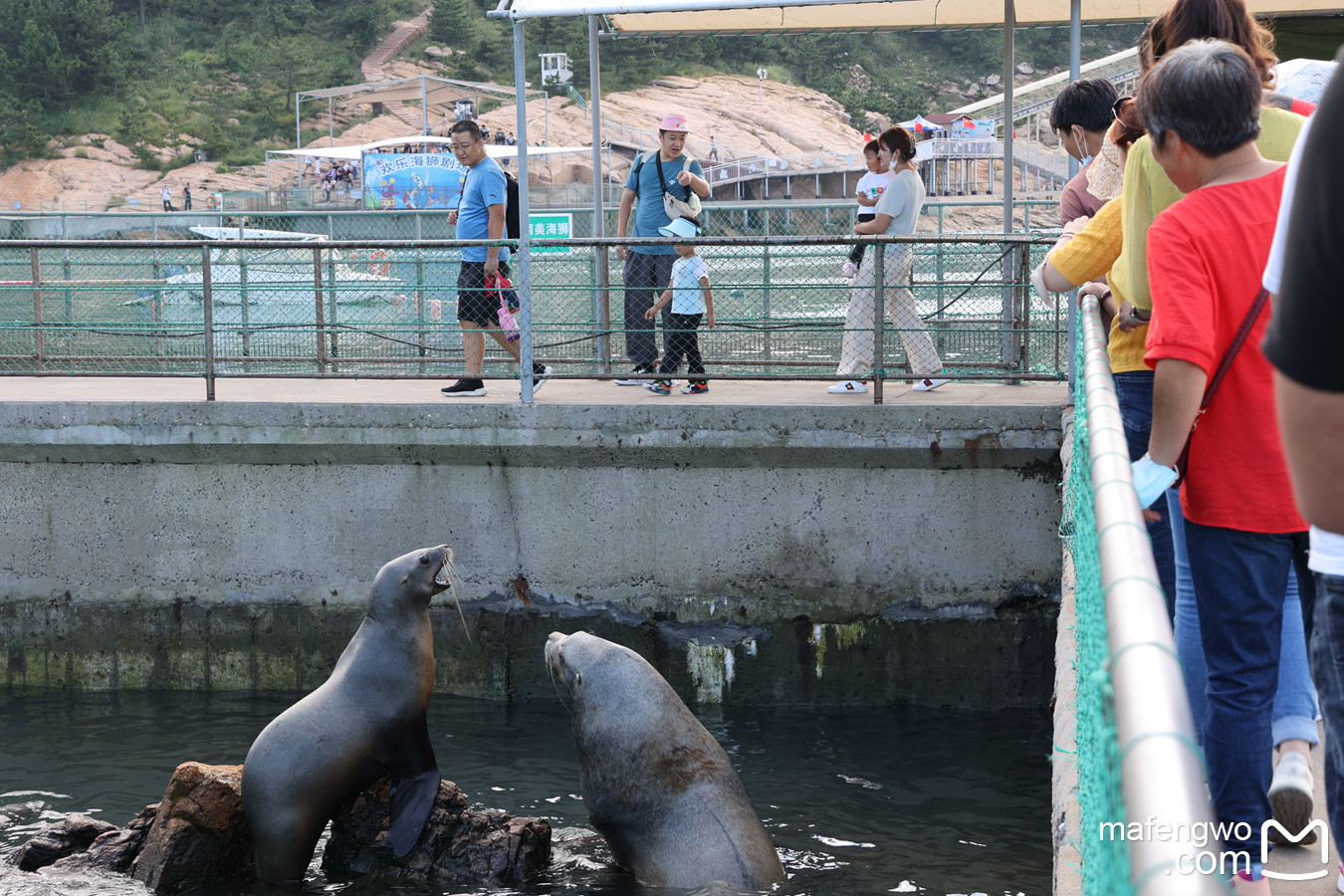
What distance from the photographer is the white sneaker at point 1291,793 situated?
289 centimetres

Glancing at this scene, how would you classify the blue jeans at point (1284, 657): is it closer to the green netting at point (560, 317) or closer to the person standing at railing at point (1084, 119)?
the person standing at railing at point (1084, 119)

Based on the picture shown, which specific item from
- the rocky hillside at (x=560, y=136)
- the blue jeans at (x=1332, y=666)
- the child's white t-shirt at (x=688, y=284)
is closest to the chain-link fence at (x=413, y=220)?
the child's white t-shirt at (x=688, y=284)

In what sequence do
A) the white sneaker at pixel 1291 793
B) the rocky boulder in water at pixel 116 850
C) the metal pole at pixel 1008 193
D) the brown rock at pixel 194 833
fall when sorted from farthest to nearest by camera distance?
the metal pole at pixel 1008 193 < the rocky boulder in water at pixel 116 850 < the brown rock at pixel 194 833 < the white sneaker at pixel 1291 793

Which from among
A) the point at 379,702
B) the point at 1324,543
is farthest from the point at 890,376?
the point at 1324,543

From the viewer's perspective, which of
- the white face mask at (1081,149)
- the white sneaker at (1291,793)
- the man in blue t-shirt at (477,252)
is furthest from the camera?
the man in blue t-shirt at (477,252)

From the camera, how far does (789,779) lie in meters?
6.55

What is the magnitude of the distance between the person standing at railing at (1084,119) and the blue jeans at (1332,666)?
135 inches

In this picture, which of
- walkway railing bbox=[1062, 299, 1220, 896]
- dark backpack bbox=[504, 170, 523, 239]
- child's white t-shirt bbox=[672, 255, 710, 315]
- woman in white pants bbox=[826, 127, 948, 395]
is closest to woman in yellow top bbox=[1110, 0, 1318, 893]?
walkway railing bbox=[1062, 299, 1220, 896]

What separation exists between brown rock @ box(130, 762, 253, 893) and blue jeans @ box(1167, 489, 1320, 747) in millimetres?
4022

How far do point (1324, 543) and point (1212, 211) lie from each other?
1110mm

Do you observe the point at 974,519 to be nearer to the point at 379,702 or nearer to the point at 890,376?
the point at 890,376

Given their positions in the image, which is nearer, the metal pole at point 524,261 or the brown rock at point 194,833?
the brown rock at point 194,833

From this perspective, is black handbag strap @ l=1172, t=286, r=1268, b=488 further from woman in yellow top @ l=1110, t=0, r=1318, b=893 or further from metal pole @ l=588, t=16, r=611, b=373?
metal pole @ l=588, t=16, r=611, b=373

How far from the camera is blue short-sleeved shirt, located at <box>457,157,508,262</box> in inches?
318
